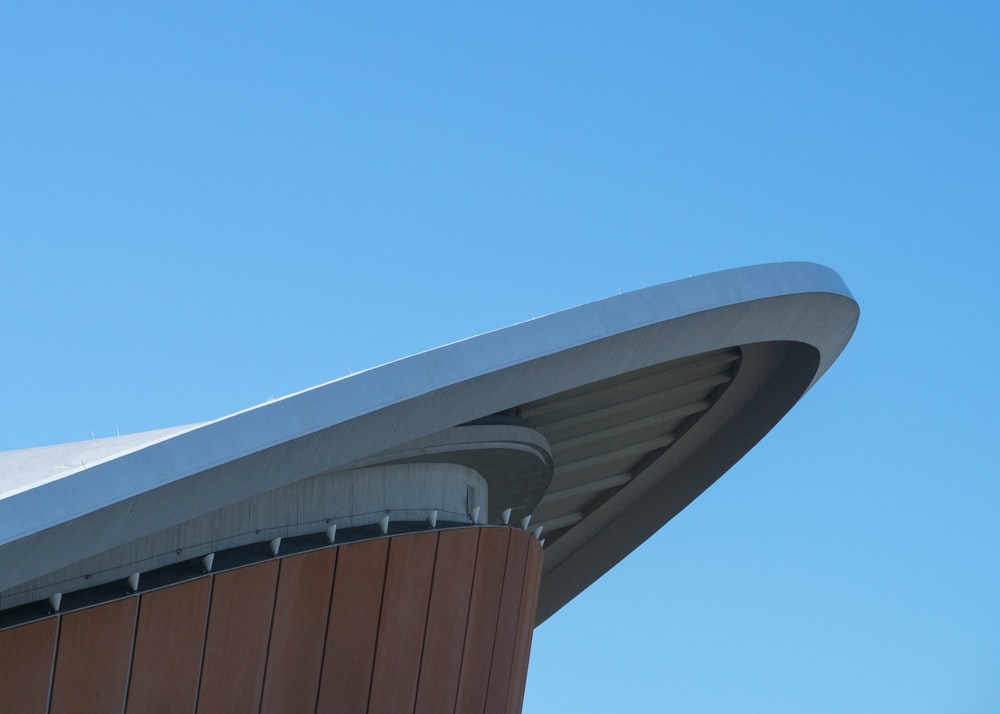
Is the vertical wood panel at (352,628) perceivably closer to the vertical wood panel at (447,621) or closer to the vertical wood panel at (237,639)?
the vertical wood panel at (237,639)

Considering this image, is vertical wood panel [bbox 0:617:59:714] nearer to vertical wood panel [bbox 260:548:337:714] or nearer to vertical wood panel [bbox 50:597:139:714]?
vertical wood panel [bbox 50:597:139:714]

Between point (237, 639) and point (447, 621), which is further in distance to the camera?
point (447, 621)

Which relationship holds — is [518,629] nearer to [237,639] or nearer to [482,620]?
[482,620]

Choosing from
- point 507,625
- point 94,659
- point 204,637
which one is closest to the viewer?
point 94,659

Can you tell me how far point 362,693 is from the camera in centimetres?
1257

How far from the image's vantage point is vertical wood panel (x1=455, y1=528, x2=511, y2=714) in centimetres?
1434

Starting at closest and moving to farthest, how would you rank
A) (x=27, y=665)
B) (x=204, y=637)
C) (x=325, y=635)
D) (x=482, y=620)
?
(x=27, y=665), (x=204, y=637), (x=325, y=635), (x=482, y=620)

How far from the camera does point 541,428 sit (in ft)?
55.3

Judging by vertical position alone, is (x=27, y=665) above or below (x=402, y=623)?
below

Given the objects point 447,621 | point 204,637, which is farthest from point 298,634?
point 447,621

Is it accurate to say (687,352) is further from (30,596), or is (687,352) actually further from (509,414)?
(30,596)

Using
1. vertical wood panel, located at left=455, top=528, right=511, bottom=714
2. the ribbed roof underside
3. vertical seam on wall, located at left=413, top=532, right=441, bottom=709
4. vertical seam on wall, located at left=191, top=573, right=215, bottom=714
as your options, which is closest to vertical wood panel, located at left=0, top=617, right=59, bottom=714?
vertical seam on wall, located at left=191, top=573, right=215, bottom=714

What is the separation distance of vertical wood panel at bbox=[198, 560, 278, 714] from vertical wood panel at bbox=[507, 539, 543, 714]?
4827 millimetres

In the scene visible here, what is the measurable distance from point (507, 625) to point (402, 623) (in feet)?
8.44
